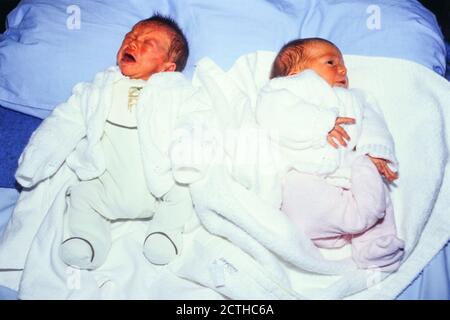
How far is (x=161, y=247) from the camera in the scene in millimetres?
1156

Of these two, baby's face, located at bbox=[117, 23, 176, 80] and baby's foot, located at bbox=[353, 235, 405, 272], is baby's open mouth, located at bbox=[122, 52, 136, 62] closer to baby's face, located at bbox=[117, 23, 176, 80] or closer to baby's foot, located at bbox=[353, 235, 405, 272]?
baby's face, located at bbox=[117, 23, 176, 80]

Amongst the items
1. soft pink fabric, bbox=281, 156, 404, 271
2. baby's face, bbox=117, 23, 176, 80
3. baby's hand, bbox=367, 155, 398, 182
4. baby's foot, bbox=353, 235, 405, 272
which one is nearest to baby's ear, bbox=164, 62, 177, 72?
baby's face, bbox=117, 23, 176, 80

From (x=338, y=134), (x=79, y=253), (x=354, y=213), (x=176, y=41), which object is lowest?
(x=79, y=253)

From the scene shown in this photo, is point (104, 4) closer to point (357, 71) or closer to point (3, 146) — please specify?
point (3, 146)

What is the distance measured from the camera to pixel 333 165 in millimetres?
1160

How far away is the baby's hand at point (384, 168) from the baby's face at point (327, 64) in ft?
0.90

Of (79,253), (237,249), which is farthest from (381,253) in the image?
(79,253)

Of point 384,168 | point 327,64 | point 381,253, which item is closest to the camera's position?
point 381,253

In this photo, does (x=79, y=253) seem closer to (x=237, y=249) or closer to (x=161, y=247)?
(x=161, y=247)

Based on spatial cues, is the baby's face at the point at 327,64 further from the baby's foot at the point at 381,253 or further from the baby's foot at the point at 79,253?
the baby's foot at the point at 79,253

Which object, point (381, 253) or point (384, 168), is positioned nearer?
point (381, 253)

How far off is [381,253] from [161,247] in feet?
→ 1.84

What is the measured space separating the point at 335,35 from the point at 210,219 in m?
0.80
